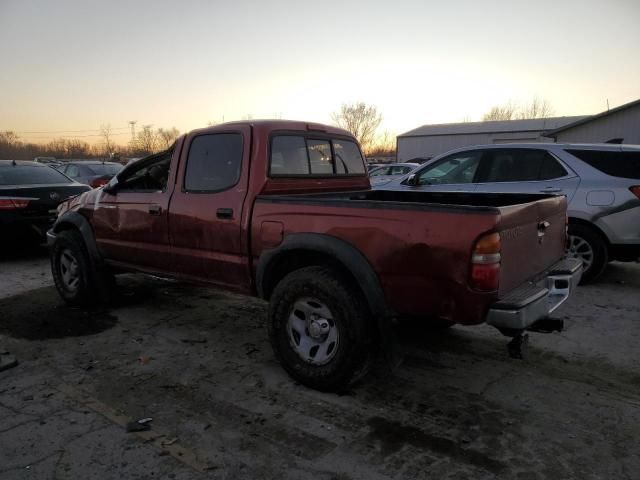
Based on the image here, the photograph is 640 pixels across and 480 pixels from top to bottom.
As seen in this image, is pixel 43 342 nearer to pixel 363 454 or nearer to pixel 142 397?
pixel 142 397

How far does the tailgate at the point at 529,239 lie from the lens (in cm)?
270

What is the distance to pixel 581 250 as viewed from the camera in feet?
19.0

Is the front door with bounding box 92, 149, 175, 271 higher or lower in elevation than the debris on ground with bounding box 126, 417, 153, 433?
higher

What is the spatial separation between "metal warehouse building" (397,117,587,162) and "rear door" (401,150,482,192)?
1305 inches

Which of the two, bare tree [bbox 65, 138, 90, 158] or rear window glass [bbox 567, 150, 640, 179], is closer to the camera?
rear window glass [bbox 567, 150, 640, 179]

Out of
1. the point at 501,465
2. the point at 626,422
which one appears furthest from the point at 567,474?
the point at 626,422

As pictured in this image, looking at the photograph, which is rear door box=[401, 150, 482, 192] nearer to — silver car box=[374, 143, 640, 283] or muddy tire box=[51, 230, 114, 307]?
silver car box=[374, 143, 640, 283]

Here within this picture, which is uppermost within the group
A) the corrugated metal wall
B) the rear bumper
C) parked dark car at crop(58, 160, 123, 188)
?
the corrugated metal wall

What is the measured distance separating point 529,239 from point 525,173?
11.4ft

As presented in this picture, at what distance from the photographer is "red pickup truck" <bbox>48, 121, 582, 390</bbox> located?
2.66 m

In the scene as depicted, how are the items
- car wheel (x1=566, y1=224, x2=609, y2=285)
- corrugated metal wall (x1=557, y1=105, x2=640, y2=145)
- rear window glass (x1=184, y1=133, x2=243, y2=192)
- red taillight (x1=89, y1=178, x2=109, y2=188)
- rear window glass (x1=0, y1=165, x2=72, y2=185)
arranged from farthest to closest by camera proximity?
corrugated metal wall (x1=557, y1=105, x2=640, y2=145) < red taillight (x1=89, y1=178, x2=109, y2=188) < rear window glass (x1=0, y1=165, x2=72, y2=185) < car wheel (x1=566, y1=224, x2=609, y2=285) < rear window glass (x1=184, y1=133, x2=243, y2=192)

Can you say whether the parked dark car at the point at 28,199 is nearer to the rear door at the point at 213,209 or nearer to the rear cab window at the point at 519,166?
the rear door at the point at 213,209

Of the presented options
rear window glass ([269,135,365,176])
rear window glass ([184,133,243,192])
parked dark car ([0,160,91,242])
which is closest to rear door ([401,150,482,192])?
rear window glass ([269,135,365,176])

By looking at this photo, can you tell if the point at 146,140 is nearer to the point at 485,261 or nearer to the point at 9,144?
the point at 9,144
